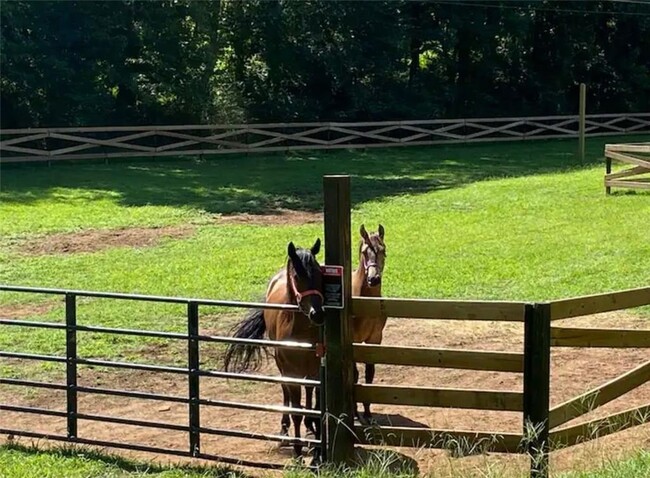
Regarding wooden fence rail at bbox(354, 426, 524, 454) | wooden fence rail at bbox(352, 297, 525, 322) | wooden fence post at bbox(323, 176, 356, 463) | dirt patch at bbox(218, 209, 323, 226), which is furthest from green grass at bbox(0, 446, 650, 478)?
dirt patch at bbox(218, 209, 323, 226)

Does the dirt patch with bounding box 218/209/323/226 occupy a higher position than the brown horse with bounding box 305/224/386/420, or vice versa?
the brown horse with bounding box 305/224/386/420

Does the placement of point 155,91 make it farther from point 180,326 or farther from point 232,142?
point 180,326

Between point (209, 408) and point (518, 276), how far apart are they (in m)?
6.03

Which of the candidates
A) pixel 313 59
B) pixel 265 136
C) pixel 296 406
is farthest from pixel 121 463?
pixel 313 59

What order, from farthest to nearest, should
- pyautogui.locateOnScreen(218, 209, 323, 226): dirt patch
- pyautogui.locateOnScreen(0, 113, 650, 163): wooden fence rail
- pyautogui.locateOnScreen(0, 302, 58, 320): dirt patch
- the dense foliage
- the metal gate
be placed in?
1. the dense foliage
2. pyautogui.locateOnScreen(0, 113, 650, 163): wooden fence rail
3. pyautogui.locateOnScreen(218, 209, 323, 226): dirt patch
4. pyautogui.locateOnScreen(0, 302, 58, 320): dirt patch
5. the metal gate

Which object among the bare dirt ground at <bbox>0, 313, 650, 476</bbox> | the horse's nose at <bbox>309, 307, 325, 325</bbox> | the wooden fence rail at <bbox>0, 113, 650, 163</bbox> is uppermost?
the wooden fence rail at <bbox>0, 113, 650, 163</bbox>

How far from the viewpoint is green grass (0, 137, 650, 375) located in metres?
11.6

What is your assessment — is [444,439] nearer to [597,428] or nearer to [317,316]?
[597,428]

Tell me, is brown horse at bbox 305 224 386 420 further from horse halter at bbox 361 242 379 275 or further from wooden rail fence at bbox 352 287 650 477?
wooden rail fence at bbox 352 287 650 477

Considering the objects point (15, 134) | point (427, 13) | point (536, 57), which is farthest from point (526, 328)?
point (536, 57)

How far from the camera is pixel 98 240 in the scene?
16.0 metres

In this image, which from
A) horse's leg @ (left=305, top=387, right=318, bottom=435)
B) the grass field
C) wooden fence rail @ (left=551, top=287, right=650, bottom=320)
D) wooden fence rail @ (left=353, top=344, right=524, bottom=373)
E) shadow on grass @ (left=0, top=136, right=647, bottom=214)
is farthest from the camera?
shadow on grass @ (left=0, top=136, right=647, bottom=214)

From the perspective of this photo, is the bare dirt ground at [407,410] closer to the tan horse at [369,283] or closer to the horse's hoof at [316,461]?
the horse's hoof at [316,461]

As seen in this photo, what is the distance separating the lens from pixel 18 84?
2883cm
